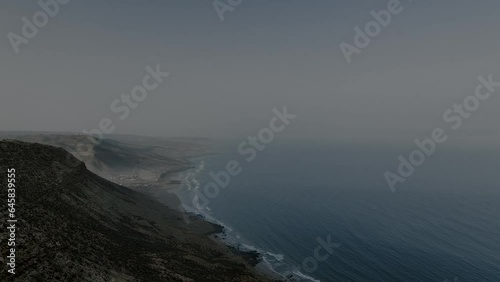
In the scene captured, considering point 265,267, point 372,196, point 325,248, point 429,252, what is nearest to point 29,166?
Answer: point 265,267

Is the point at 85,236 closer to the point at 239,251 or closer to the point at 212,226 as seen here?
the point at 239,251

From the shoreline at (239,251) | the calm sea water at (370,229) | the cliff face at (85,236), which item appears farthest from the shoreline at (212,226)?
the cliff face at (85,236)

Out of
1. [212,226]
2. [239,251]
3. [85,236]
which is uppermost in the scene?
[85,236]

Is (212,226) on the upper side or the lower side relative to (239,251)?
lower

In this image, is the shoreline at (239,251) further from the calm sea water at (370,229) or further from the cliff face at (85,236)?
the cliff face at (85,236)

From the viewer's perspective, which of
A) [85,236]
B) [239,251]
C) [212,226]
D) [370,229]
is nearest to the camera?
[85,236]

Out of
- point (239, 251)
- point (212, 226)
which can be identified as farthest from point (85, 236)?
point (212, 226)

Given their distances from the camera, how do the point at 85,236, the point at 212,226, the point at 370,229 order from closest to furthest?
1. the point at 85,236
2. the point at 212,226
3. the point at 370,229

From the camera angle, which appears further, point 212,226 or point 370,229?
point 370,229

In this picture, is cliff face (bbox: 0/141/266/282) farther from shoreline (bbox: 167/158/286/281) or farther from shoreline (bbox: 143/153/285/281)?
shoreline (bbox: 143/153/285/281)
